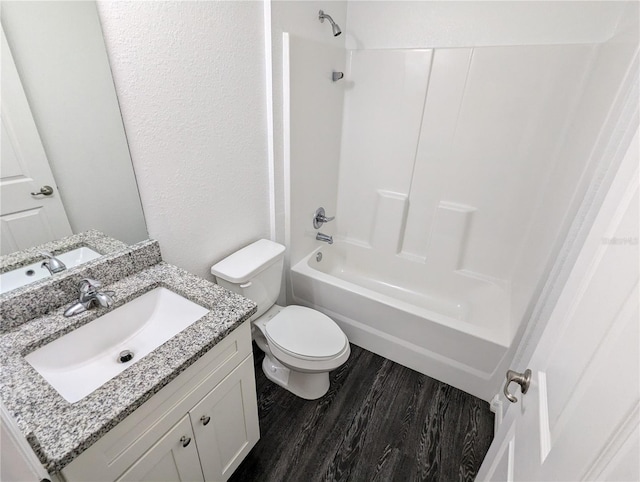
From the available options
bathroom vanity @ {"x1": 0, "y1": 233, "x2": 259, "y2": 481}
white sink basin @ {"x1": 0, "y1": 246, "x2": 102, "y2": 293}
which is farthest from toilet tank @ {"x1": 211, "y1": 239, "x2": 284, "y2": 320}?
white sink basin @ {"x1": 0, "y1": 246, "x2": 102, "y2": 293}

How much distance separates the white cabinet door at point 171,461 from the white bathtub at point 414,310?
113 centimetres

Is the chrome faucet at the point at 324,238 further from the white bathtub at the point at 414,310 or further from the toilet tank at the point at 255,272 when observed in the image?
the toilet tank at the point at 255,272

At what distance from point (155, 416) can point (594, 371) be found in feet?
3.24

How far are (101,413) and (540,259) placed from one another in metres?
1.87

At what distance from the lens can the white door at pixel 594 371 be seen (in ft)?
1.33

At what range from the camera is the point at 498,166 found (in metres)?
1.86

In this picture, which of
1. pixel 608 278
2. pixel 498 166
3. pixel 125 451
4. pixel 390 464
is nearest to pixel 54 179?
pixel 125 451

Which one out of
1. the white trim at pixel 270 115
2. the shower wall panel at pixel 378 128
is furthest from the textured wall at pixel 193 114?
the shower wall panel at pixel 378 128

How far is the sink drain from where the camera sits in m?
0.98

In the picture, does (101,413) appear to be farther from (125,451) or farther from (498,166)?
(498,166)

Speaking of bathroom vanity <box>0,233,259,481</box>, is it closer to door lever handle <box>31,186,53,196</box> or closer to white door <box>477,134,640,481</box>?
door lever handle <box>31,186,53,196</box>

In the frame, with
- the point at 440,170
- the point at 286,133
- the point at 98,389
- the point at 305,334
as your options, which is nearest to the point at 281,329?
the point at 305,334

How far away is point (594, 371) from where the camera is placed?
48 centimetres

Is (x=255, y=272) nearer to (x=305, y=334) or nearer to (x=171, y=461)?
(x=305, y=334)
